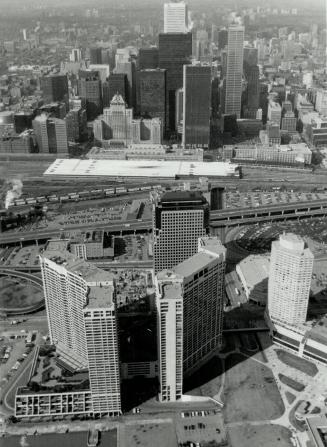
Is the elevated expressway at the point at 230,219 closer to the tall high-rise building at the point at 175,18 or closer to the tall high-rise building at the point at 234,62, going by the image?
the tall high-rise building at the point at 234,62

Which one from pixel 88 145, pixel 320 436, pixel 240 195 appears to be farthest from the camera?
pixel 88 145

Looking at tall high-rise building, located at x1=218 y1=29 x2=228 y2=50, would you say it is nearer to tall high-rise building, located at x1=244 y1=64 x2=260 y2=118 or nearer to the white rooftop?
tall high-rise building, located at x1=244 y1=64 x2=260 y2=118

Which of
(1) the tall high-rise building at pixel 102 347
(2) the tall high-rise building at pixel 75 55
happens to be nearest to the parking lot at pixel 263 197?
(1) the tall high-rise building at pixel 102 347

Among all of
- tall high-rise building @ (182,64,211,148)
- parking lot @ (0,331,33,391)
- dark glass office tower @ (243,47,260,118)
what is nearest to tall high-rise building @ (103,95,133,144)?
tall high-rise building @ (182,64,211,148)

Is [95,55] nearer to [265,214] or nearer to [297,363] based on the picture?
[265,214]

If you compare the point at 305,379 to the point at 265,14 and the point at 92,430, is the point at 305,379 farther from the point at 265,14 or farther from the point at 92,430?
the point at 265,14

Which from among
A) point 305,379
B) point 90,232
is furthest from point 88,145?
point 305,379

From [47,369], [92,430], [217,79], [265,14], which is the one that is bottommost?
[92,430]
